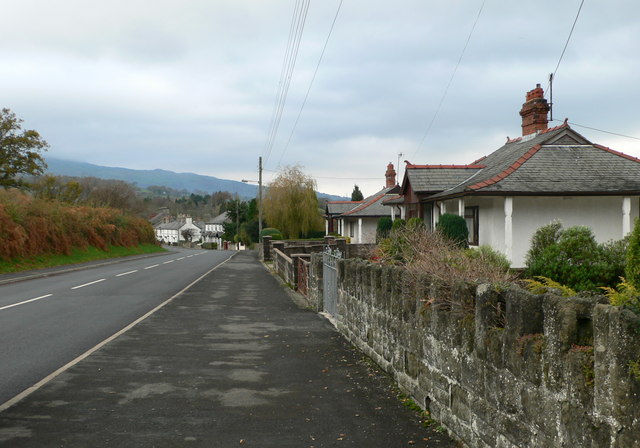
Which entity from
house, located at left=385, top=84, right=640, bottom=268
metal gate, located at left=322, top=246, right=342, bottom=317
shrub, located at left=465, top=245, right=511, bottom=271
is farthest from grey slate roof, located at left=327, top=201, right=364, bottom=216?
metal gate, located at left=322, top=246, right=342, bottom=317

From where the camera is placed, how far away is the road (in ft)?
26.2

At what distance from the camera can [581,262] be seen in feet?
45.3

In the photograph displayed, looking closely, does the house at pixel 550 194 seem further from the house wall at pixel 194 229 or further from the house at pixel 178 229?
the house wall at pixel 194 229

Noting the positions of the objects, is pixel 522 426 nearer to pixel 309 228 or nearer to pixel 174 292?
pixel 174 292

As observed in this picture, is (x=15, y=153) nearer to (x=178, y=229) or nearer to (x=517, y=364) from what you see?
(x=517, y=364)

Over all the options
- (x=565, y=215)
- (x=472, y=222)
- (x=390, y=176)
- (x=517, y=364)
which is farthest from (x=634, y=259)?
(x=390, y=176)

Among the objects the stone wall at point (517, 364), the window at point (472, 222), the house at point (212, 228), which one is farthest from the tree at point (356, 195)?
the stone wall at point (517, 364)

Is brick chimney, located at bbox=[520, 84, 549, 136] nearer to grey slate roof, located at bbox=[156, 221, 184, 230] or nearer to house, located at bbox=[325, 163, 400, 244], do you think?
house, located at bbox=[325, 163, 400, 244]

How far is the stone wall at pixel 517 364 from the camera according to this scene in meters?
2.88

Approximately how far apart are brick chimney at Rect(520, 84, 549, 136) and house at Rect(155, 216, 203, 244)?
428 ft

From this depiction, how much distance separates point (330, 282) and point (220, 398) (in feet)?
18.6

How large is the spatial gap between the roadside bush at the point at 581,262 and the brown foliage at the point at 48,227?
1035 inches

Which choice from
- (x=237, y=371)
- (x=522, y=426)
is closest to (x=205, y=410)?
(x=237, y=371)

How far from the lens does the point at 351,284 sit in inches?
374
